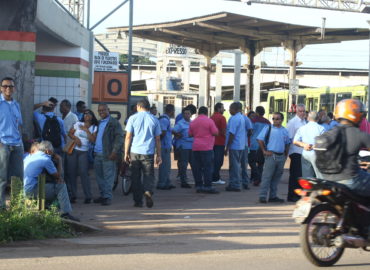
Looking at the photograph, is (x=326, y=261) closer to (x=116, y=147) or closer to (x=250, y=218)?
(x=250, y=218)

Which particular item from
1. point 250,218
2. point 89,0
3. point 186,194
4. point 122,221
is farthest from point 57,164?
point 89,0

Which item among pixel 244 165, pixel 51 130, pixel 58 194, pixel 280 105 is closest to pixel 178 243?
pixel 58 194

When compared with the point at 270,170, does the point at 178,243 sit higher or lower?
lower

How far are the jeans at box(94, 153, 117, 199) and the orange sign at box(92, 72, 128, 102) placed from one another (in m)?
8.27

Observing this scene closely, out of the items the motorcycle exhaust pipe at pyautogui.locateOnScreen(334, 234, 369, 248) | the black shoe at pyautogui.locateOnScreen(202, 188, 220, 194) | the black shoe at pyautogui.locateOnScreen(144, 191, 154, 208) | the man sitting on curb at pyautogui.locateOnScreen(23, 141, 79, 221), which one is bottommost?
the black shoe at pyautogui.locateOnScreen(202, 188, 220, 194)

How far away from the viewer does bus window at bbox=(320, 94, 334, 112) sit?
1475 inches

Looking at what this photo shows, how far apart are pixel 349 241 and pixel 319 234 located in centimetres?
31

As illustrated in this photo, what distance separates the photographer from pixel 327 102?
38.0 metres

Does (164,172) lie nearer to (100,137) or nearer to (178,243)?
(100,137)

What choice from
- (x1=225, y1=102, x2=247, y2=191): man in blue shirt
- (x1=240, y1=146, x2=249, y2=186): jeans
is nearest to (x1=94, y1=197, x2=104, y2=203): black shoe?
(x1=225, y1=102, x2=247, y2=191): man in blue shirt

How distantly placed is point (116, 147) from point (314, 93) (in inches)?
1085

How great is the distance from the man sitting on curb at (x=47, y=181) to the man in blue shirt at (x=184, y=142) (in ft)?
20.4

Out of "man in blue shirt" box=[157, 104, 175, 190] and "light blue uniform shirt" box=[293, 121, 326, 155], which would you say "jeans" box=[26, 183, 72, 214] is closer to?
"light blue uniform shirt" box=[293, 121, 326, 155]

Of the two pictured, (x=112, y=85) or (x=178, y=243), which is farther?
(x=112, y=85)
